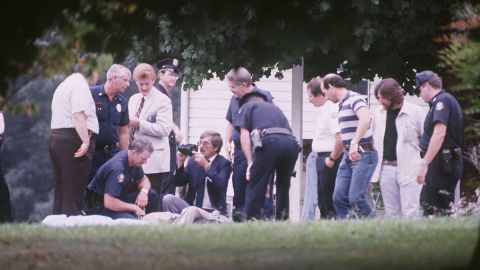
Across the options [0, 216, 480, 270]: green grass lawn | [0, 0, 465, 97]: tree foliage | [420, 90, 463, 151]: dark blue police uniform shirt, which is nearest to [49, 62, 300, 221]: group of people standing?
[420, 90, 463, 151]: dark blue police uniform shirt

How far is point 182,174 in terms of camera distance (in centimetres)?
1694

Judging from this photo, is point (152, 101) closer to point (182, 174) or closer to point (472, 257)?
point (182, 174)

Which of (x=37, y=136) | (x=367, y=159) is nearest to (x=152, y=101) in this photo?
(x=367, y=159)

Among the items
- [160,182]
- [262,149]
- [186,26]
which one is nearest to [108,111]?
[160,182]

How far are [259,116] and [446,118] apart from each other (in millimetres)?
1932

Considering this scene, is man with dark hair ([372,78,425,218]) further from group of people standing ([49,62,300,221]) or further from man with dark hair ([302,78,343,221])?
group of people standing ([49,62,300,221])

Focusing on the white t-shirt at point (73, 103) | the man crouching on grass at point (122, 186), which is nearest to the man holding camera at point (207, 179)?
the man crouching on grass at point (122, 186)

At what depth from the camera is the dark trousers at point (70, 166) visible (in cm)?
1460

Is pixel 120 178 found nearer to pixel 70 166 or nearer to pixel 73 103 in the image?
pixel 70 166

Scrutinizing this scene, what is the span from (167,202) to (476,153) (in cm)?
383

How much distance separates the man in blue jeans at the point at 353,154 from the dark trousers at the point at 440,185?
25.2 inches

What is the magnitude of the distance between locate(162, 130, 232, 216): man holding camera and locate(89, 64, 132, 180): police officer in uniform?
0.94 metres

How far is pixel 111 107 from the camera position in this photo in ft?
49.6

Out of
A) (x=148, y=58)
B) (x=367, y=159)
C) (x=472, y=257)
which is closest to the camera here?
(x=472, y=257)
